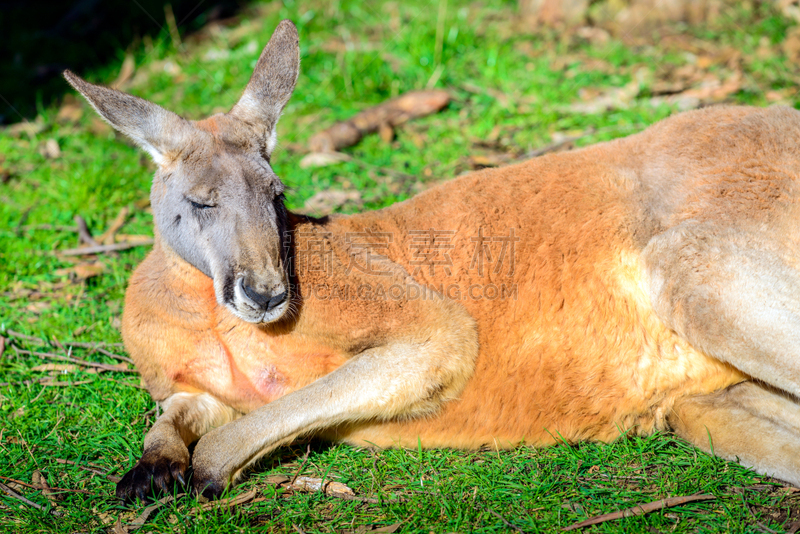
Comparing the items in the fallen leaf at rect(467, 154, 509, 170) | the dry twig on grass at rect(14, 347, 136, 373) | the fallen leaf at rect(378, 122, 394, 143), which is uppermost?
the fallen leaf at rect(378, 122, 394, 143)

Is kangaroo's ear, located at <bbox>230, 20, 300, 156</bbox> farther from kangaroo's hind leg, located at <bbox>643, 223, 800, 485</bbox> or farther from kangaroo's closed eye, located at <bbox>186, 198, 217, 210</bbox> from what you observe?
kangaroo's hind leg, located at <bbox>643, 223, 800, 485</bbox>

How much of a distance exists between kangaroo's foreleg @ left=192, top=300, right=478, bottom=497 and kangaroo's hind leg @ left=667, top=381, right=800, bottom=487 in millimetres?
1090

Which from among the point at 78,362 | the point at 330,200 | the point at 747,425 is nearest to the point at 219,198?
the point at 78,362

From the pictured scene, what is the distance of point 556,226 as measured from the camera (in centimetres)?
338

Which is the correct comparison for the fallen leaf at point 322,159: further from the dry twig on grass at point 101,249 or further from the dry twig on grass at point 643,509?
the dry twig on grass at point 643,509

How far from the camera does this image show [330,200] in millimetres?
5402

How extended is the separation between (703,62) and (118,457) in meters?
5.81

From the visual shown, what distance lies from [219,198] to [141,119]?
0.53 metres

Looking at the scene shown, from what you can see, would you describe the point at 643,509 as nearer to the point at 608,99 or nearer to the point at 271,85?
the point at 271,85

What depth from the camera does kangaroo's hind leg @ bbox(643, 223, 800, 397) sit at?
2885 millimetres

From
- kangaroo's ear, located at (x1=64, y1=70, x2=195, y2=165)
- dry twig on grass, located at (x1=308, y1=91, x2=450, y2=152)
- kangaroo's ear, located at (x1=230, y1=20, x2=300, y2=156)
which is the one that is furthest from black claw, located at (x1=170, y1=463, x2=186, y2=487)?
dry twig on grass, located at (x1=308, y1=91, x2=450, y2=152)

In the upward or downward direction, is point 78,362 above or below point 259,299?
below

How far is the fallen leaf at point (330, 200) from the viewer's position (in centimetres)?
530

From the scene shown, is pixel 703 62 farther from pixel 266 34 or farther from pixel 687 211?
pixel 266 34
